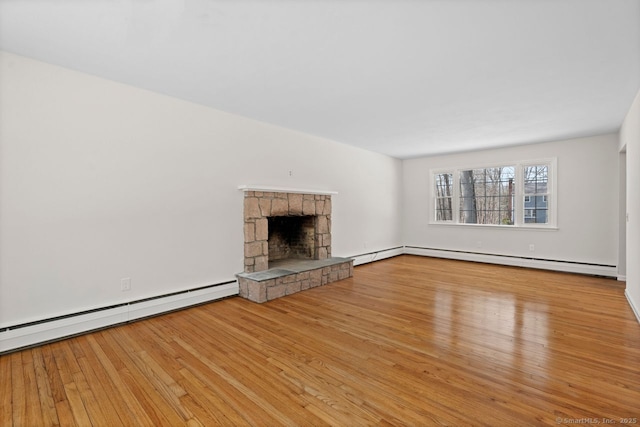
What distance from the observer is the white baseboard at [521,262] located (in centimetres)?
517

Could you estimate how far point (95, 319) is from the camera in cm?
292

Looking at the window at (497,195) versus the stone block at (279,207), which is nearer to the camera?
the stone block at (279,207)

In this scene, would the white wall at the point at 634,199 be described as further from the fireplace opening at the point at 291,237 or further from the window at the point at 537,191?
the fireplace opening at the point at 291,237

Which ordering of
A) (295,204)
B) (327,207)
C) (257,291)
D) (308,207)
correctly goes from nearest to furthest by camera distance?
(257,291) < (295,204) < (308,207) < (327,207)

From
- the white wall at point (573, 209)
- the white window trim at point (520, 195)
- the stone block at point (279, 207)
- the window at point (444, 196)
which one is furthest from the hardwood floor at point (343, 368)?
the window at point (444, 196)

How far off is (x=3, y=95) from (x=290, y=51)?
243 centimetres

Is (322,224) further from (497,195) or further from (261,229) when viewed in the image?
(497,195)

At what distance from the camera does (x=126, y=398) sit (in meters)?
1.90

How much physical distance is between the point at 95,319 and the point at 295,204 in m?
2.88

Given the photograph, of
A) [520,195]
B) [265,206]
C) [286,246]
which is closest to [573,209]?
[520,195]

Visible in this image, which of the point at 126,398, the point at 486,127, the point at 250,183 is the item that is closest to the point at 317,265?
the point at 250,183

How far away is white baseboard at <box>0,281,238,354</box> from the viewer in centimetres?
253

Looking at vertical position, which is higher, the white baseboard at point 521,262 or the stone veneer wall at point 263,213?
the stone veneer wall at point 263,213

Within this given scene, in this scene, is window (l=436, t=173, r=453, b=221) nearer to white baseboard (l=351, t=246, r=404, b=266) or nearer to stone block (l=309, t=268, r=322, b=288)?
white baseboard (l=351, t=246, r=404, b=266)
